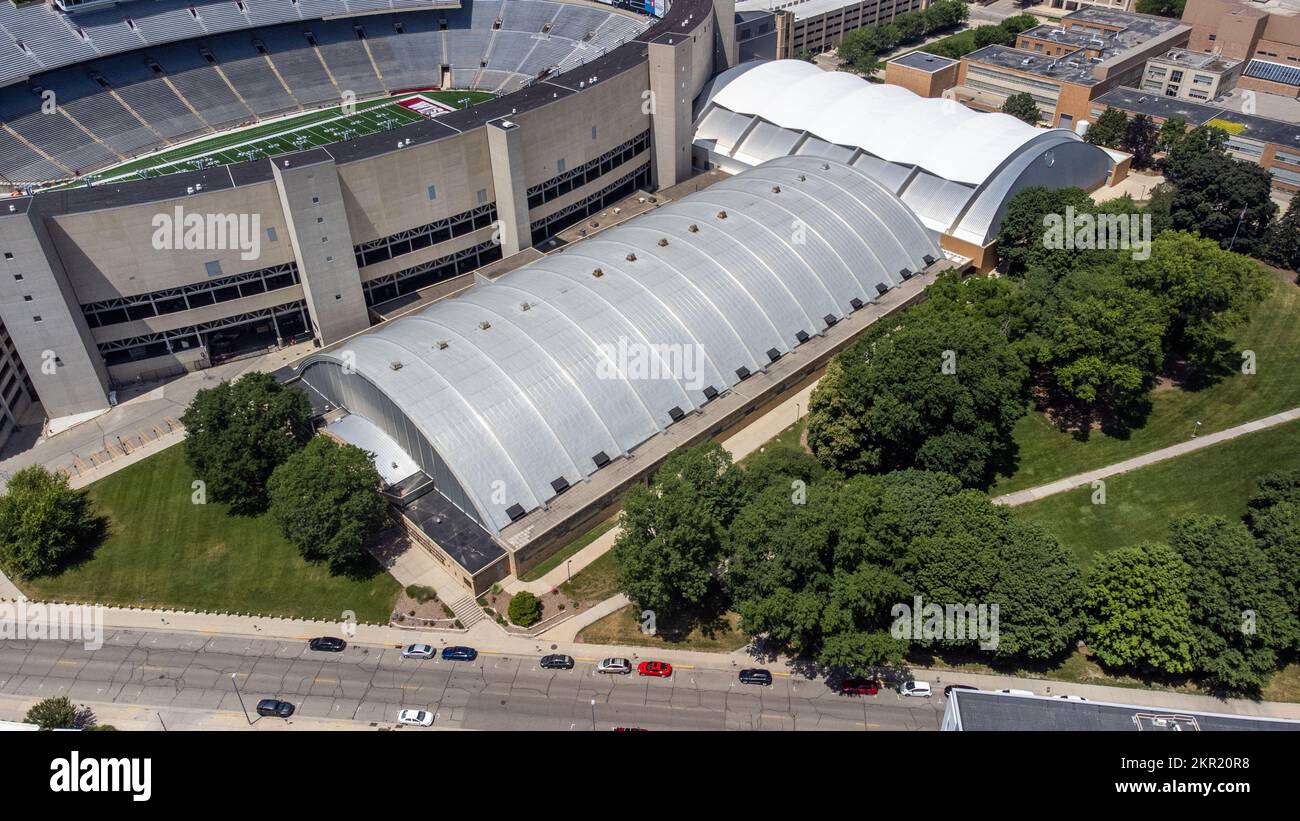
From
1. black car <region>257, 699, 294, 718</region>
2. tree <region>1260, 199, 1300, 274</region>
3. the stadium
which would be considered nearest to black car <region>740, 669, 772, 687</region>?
the stadium

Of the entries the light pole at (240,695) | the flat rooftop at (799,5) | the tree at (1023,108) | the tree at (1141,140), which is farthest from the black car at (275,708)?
the flat rooftop at (799,5)

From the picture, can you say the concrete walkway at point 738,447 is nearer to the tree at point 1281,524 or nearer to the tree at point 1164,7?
the tree at point 1281,524

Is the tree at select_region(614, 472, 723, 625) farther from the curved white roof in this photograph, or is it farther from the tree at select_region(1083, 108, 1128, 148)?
the tree at select_region(1083, 108, 1128, 148)

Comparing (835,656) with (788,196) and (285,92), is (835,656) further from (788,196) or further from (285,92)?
(285,92)

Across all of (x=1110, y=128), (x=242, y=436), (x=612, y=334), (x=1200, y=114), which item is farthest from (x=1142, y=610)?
(x=1200, y=114)

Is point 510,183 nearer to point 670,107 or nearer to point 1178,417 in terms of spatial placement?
point 670,107
